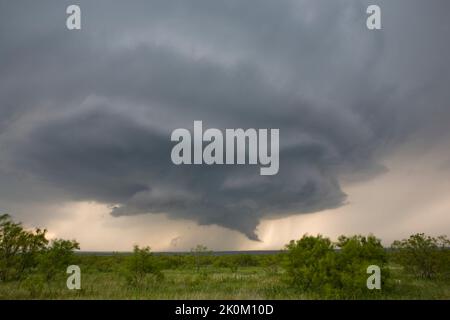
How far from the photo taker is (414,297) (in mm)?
18609

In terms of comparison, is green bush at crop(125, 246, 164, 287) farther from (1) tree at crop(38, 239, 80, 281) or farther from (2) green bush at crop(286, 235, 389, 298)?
(2) green bush at crop(286, 235, 389, 298)

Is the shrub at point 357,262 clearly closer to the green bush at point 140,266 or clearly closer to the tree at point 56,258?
the green bush at point 140,266

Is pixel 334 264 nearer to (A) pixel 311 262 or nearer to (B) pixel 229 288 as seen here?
(A) pixel 311 262

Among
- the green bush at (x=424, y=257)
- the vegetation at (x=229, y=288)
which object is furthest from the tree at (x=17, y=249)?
the green bush at (x=424, y=257)

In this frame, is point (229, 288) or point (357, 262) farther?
point (229, 288)

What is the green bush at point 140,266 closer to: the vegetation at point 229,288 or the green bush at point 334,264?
the vegetation at point 229,288

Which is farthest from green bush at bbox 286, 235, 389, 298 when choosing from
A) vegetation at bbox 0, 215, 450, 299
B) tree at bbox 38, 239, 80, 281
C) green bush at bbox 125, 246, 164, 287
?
tree at bbox 38, 239, 80, 281

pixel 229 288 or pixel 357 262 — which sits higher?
pixel 357 262

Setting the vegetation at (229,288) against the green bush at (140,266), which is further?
the green bush at (140,266)

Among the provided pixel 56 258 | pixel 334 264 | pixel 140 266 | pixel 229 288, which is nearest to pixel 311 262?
pixel 334 264

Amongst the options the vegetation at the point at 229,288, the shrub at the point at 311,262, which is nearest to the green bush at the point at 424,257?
the vegetation at the point at 229,288
